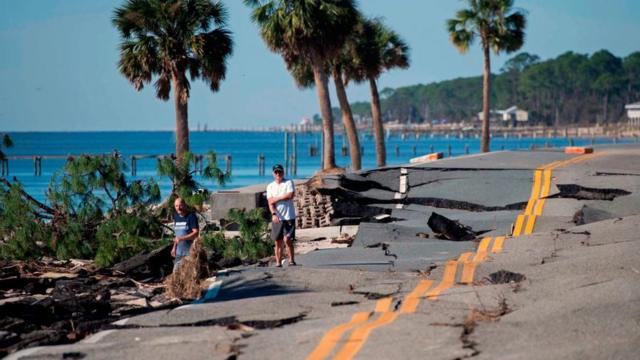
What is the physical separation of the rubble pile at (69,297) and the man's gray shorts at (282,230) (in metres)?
1.83

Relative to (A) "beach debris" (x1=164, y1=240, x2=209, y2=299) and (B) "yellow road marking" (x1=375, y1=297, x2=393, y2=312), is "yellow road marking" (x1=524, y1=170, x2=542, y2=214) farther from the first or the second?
(B) "yellow road marking" (x1=375, y1=297, x2=393, y2=312)

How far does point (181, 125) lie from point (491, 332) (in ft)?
92.2

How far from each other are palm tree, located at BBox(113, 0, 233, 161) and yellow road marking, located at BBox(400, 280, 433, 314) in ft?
76.1

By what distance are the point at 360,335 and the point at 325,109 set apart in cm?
3465

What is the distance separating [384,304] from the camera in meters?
11.8

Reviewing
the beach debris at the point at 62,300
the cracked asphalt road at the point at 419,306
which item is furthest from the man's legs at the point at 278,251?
the beach debris at the point at 62,300

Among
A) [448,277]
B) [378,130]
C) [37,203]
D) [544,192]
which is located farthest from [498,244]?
[378,130]

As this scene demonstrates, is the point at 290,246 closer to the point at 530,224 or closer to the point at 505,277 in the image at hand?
the point at 505,277

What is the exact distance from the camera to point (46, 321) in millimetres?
12359

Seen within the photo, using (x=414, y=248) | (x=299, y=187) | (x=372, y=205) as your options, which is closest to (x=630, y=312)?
(x=414, y=248)

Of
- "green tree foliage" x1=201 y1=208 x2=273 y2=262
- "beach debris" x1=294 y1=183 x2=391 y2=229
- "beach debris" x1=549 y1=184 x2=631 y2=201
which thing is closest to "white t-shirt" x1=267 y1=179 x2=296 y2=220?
"green tree foliage" x1=201 y1=208 x2=273 y2=262

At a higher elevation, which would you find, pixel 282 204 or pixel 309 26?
pixel 309 26

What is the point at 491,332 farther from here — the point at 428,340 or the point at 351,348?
the point at 351,348

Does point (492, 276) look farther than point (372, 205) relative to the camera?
No
